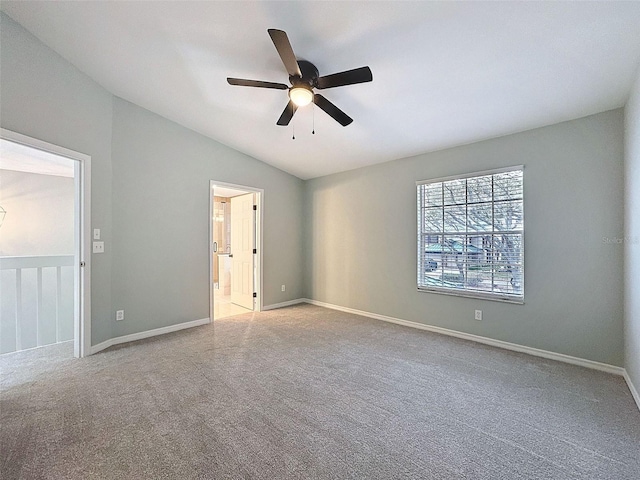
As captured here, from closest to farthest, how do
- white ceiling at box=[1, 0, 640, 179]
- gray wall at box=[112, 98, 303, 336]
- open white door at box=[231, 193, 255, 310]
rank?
white ceiling at box=[1, 0, 640, 179] < gray wall at box=[112, 98, 303, 336] < open white door at box=[231, 193, 255, 310]

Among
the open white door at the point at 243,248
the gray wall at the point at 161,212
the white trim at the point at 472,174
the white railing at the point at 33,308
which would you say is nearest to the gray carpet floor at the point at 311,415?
the gray wall at the point at 161,212

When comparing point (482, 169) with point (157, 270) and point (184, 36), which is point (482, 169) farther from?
point (157, 270)

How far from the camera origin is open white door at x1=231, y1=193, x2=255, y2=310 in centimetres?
531

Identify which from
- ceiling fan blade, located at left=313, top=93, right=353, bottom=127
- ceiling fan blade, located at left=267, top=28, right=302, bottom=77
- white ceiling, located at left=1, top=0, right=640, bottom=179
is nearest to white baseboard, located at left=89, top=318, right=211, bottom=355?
white ceiling, located at left=1, top=0, right=640, bottom=179

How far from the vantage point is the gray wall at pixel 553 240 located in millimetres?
2867

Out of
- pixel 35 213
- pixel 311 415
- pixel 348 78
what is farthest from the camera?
pixel 35 213

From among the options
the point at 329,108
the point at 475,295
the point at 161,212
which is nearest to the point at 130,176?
the point at 161,212

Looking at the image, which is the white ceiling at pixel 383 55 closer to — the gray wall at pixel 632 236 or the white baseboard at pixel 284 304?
the gray wall at pixel 632 236

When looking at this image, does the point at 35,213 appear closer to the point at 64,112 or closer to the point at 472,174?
the point at 64,112

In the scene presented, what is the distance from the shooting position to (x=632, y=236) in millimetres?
2480

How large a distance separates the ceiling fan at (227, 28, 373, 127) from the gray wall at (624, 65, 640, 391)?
2280 millimetres

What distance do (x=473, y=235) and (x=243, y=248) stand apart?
390 cm

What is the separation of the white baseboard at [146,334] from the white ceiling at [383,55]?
2.97 metres

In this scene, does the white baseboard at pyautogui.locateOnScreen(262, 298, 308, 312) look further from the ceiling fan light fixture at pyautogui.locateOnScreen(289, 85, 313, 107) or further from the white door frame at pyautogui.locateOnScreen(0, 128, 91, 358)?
the ceiling fan light fixture at pyautogui.locateOnScreen(289, 85, 313, 107)
